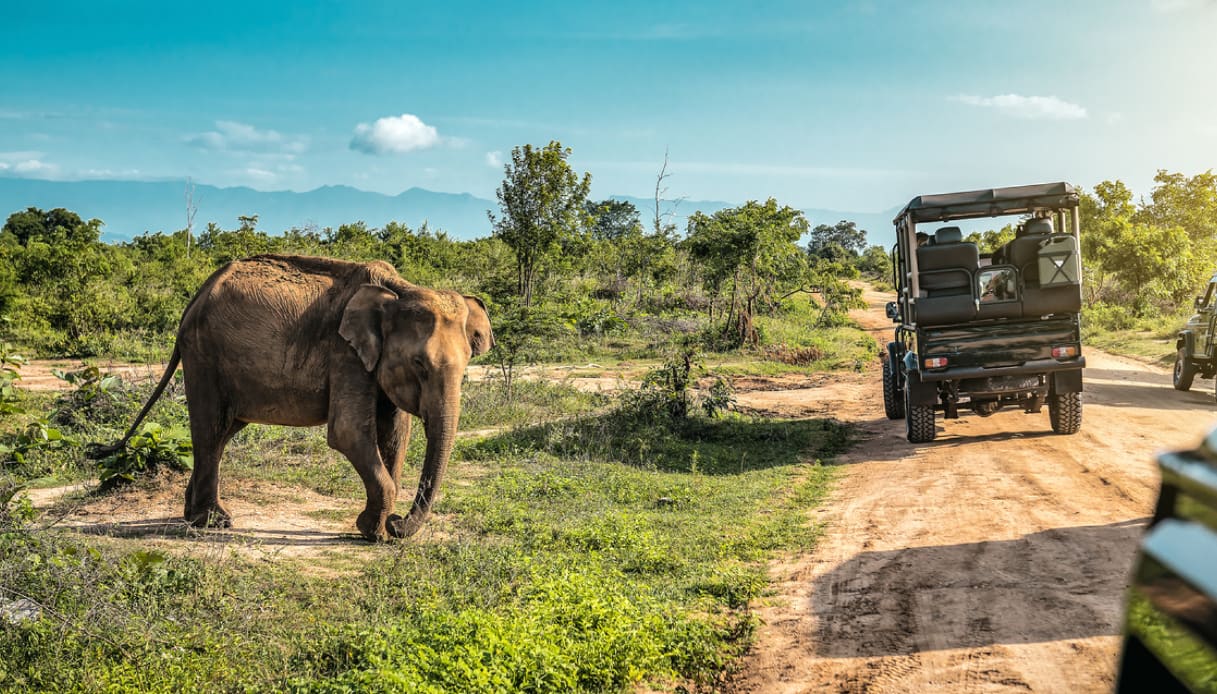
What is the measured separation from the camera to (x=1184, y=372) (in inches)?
666

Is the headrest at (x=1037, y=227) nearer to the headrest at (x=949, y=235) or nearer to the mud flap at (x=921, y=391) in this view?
the headrest at (x=949, y=235)

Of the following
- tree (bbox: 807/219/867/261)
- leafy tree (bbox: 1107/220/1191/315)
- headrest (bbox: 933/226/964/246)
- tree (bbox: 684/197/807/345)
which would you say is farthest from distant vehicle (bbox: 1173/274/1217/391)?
tree (bbox: 807/219/867/261)

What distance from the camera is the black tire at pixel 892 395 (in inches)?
575

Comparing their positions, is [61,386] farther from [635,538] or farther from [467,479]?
[635,538]

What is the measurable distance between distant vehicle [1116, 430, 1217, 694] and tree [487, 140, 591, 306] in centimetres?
2312

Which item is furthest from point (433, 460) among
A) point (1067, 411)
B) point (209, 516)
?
point (1067, 411)

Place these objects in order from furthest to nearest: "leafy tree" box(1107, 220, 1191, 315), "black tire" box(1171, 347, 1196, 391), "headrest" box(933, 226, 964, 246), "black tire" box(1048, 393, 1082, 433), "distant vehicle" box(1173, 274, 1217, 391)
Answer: "leafy tree" box(1107, 220, 1191, 315), "black tire" box(1171, 347, 1196, 391), "distant vehicle" box(1173, 274, 1217, 391), "headrest" box(933, 226, 964, 246), "black tire" box(1048, 393, 1082, 433)

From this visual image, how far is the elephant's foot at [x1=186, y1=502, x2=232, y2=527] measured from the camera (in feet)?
26.3

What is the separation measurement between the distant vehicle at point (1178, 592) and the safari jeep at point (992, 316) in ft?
34.4

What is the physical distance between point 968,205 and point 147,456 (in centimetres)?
1047

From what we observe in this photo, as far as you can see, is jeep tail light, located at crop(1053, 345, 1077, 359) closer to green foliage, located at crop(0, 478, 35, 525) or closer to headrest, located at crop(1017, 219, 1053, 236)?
headrest, located at crop(1017, 219, 1053, 236)

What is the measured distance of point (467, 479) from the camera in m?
10.4

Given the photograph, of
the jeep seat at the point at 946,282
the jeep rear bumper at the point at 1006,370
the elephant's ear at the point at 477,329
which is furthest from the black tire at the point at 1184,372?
the elephant's ear at the point at 477,329

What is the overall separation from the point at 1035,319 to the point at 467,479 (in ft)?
24.9
